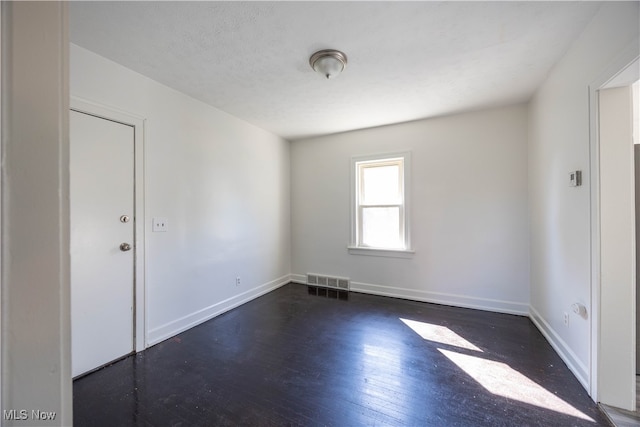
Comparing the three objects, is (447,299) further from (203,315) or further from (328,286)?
(203,315)

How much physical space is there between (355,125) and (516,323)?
305cm

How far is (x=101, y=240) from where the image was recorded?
2.04 meters

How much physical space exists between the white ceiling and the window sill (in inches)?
75.2

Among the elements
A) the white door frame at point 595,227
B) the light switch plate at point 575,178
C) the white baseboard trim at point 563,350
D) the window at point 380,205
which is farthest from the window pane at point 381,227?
the white door frame at point 595,227

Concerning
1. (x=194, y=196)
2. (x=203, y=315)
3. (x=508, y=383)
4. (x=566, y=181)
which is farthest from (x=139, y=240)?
(x=566, y=181)

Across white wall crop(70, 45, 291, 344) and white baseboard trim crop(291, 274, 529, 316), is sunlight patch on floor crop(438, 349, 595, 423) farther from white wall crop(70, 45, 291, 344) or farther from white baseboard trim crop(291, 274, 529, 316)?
white wall crop(70, 45, 291, 344)

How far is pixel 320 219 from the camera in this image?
414 cm

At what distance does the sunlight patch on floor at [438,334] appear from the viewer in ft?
7.66

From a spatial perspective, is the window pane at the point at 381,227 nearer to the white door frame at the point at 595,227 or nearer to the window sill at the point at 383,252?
the window sill at the point at 383,252

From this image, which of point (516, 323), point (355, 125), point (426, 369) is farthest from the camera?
point (355, 125)

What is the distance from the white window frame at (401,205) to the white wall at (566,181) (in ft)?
4.43

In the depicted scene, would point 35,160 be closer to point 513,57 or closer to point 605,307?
point 605,307

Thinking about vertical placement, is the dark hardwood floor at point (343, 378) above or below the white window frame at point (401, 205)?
below

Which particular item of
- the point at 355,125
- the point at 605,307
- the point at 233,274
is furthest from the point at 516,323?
the point at 233,274
